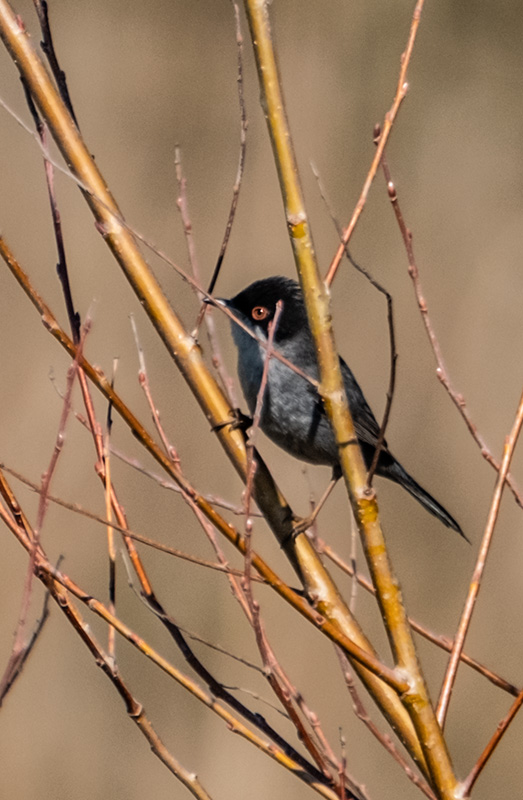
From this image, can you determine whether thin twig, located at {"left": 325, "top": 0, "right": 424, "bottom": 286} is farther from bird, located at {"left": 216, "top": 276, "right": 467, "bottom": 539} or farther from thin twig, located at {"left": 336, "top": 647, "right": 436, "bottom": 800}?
bird, located at {"left": 216, "top": 276, "right": 467, "bottom": 539}

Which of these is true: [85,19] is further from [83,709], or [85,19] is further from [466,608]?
[466,608]

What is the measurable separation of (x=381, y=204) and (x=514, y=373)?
4.78 ft

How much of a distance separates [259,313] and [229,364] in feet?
5.80

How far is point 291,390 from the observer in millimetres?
3406

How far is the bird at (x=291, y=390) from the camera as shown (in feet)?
11.1

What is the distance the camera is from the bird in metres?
3.39

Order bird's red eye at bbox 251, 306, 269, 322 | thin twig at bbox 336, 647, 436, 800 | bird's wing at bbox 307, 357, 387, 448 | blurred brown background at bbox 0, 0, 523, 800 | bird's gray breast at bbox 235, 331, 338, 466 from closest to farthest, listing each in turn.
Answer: thin twig at bbox 336, 647, 436, 800 → bird's gray breast at bbox 235, 331, 338, 466 → bird's red eye at bbox 251, 306, 269, 322 → bird's wing at bbox 307, 357, 387, 448 → blurred brown background at bbox 0, 0, 523, 800

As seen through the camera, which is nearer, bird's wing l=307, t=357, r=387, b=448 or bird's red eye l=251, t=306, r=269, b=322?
bird's red eye l=251, t=306, r=269, b=322

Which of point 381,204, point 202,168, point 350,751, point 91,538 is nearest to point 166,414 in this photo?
point 91,538

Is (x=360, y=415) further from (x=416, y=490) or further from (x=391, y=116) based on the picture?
(x=391, y=116)

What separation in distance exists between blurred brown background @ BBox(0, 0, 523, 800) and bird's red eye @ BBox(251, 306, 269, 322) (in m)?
1.79

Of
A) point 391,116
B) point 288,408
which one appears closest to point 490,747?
point 391,116

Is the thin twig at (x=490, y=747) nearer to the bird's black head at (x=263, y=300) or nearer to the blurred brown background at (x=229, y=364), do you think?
the bird's black head at (x=263, y=300)

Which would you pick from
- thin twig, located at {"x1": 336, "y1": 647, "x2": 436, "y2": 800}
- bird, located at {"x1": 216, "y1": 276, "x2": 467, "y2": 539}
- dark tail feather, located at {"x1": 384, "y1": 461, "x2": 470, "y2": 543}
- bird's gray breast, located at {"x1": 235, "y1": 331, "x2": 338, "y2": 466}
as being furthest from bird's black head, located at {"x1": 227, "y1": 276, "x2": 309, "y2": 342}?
thin twig, located at {"x1": 336, "y1": 647, "x2": 436, "y2": 800}
